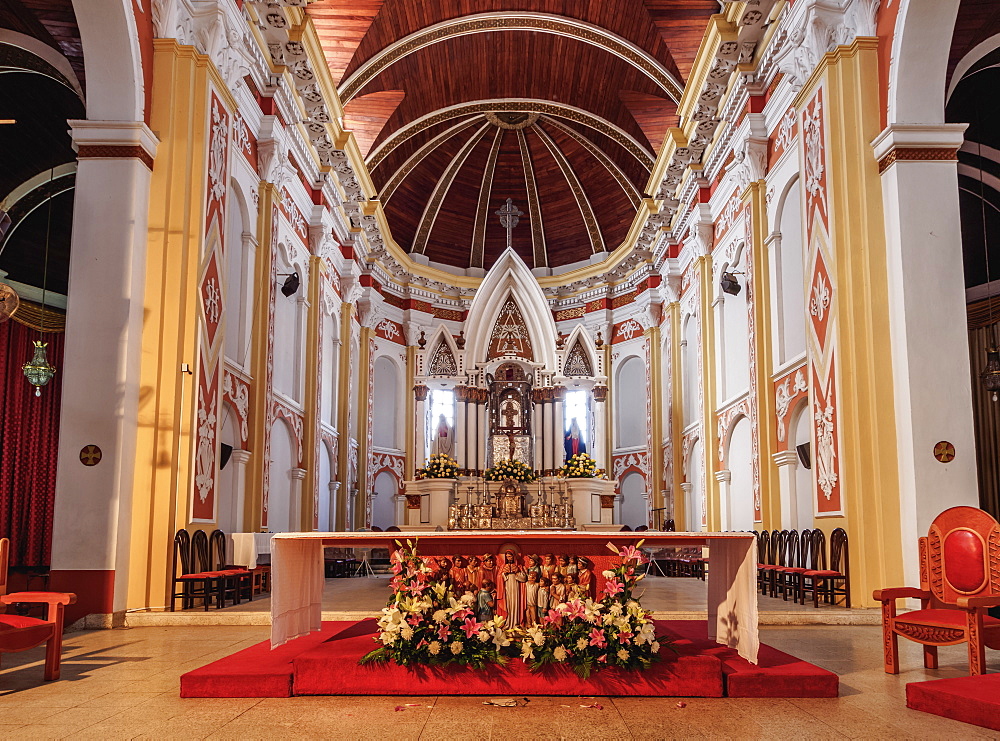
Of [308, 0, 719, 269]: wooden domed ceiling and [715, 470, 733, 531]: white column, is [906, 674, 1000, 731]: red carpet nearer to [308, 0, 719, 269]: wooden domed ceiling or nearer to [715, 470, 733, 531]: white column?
[715, 470, 733, 531]: white column

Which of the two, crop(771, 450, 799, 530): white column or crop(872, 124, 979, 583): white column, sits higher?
crop(872, 124, 979, 583): white column

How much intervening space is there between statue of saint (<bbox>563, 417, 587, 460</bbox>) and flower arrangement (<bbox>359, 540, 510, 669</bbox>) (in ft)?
52.4

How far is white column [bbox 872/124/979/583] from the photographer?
8766 millimetres

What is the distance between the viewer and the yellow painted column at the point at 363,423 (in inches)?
799

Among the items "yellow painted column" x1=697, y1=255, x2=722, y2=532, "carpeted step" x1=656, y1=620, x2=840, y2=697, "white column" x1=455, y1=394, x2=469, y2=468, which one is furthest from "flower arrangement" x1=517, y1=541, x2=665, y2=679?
"white column" x1=455, y1=394, x2=469, y2=468

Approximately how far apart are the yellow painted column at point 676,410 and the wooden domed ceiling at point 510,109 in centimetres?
378

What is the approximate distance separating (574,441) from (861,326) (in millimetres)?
12699

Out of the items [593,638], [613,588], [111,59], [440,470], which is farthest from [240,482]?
[593,638]

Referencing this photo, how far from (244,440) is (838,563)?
7577mm

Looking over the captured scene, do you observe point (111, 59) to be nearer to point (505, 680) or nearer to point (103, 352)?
point (103, 352)

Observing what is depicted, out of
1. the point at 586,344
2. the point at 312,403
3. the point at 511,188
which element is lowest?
the point at 312,403

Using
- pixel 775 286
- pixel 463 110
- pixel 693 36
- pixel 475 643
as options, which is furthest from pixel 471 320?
pixel 475 643

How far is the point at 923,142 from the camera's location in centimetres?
924

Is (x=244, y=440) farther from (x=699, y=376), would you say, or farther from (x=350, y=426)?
(x=699, y=376)
